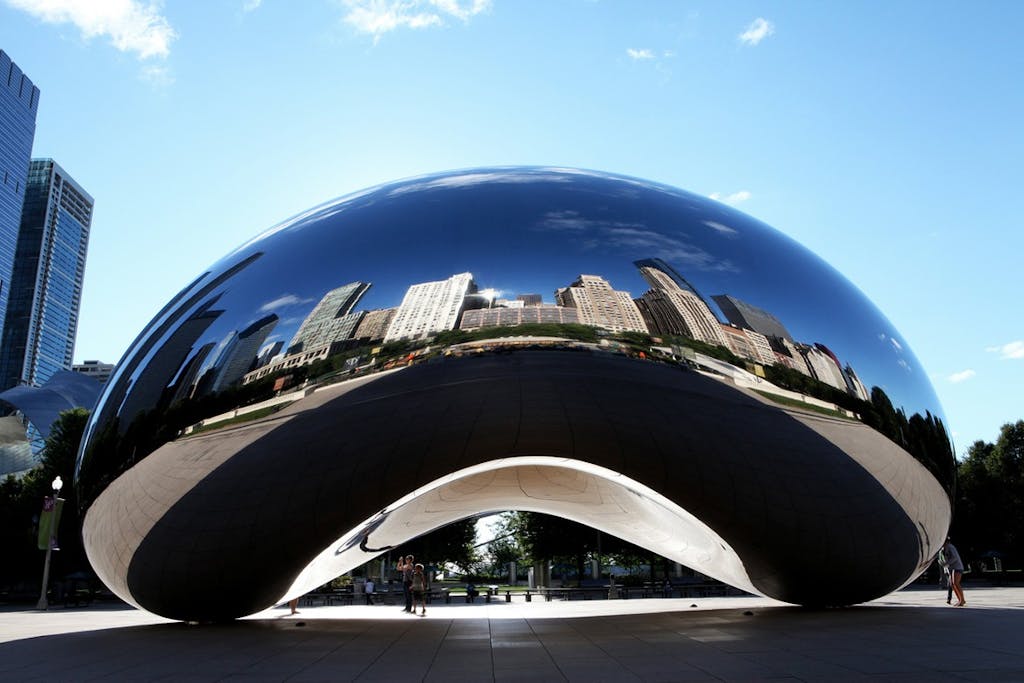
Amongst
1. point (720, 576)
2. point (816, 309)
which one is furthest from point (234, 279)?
point (720, 576)

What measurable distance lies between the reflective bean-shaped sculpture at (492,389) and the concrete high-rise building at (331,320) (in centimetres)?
2

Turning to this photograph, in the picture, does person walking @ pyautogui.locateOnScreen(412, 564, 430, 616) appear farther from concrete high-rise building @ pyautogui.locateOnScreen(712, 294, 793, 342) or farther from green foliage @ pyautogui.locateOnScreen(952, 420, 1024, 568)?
green foliage @ pyautogui.locateOnScreen(952, 420, 1024, 568)

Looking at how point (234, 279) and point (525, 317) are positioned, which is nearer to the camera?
point (525, 317)

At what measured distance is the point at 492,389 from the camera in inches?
294

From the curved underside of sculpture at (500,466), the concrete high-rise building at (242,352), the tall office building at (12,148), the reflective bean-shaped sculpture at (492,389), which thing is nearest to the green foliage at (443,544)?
the curved underside of sculpture at (500,466)

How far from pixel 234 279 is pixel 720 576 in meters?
8.28

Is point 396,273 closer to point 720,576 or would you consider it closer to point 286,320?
point 286,320

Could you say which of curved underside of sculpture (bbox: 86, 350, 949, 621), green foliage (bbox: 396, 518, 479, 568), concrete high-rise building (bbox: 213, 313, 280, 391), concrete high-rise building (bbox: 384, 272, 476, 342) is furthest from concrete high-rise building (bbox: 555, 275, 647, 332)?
green foliage (bbox: 396, 518, 479, 568)

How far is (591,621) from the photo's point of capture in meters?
10.8

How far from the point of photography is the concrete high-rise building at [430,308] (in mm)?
7363

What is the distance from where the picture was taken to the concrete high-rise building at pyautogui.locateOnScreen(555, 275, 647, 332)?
7426mm

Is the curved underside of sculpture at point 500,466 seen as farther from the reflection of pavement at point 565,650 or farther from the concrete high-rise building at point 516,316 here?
the reflection of pavement at point 565,650

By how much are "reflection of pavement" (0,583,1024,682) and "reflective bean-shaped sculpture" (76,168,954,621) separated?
91cm

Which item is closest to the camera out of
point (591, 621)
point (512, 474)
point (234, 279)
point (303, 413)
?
point (303, 413)
